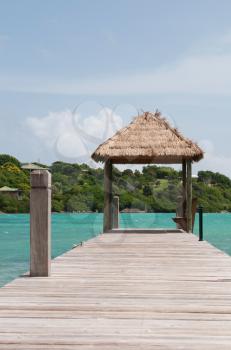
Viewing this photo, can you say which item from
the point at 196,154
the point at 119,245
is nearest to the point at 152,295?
the point at 119,245

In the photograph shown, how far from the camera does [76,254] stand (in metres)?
9.48

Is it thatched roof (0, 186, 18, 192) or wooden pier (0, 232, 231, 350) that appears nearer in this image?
wooden pier (0, 232, 231, 350)

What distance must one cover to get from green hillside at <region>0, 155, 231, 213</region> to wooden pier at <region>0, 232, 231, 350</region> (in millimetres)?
13366

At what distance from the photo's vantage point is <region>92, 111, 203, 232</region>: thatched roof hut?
601 inches

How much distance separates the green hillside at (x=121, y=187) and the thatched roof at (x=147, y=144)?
4636 mm

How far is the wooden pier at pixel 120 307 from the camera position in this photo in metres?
3.75

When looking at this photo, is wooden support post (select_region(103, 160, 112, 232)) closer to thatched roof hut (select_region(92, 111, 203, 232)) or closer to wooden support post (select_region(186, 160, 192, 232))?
thatched roof hut (select_region(92, 111, 203, 232))

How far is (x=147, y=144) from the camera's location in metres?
15.5

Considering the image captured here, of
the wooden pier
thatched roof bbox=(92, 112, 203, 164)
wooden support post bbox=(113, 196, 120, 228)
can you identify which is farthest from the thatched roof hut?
the wooden pier

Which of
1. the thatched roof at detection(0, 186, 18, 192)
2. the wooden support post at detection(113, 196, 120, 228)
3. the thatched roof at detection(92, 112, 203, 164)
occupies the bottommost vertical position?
the wooden support post at detection(113, 196, 120, 228)

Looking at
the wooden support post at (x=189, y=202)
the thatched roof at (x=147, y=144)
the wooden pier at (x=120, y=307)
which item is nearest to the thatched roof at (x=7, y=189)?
the thatched roof at (x=147, y=144)

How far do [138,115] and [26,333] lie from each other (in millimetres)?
13131

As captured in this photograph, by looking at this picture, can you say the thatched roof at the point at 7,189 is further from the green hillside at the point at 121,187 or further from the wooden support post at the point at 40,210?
the wooden support post at the point at 40,210

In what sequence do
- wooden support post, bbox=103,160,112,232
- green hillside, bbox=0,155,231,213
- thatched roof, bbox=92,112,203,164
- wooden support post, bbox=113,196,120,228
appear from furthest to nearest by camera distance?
1. green hillside, bbox=0,155,231,213
2. wooden support post, bbox=113,196,120,228
3. wooden support post, bbox=103,160,112,232
4. thatched roof, bbox=92,112,203,164
